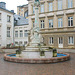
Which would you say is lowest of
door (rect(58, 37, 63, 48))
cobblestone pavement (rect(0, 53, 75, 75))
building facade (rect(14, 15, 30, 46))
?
cobblestone pavement (rect(0, 53, 75, 75))

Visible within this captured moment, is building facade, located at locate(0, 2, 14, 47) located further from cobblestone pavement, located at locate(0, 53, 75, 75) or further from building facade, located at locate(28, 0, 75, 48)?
cobblestone pavement, located at locate(0, 53, 75, 75)

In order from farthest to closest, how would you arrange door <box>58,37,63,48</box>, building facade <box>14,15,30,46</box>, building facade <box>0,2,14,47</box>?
building facade <box>14,15,30,46</box> < building facade <box>0,2,14,47</box> < door <box>58,37,63,48</box>

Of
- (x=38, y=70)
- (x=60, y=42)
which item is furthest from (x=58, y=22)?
(x=38, y=70)

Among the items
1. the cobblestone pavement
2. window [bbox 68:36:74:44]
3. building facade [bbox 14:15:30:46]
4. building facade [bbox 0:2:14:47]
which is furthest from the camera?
building facade [bbox 14:15:30:46]

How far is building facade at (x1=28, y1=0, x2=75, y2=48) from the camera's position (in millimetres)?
29875

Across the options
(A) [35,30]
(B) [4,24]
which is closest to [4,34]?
(B) [4,24]

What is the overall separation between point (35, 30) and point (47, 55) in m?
3.69

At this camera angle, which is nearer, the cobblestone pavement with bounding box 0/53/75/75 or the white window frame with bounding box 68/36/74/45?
the cobblestone pavement with bounding box 0/53/75/75

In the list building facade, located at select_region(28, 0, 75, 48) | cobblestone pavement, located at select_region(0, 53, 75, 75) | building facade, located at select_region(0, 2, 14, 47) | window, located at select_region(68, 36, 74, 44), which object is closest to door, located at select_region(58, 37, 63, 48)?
building facade, located at select_region(28, 0, 75, 48)

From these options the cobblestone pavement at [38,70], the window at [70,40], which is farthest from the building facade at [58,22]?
the cobblestone pavement at [38,70]

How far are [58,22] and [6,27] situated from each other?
51.5ft

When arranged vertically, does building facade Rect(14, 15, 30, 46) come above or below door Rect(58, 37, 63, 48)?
above

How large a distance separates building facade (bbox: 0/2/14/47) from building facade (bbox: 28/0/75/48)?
36.2 ft

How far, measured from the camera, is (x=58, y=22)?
3167cm
